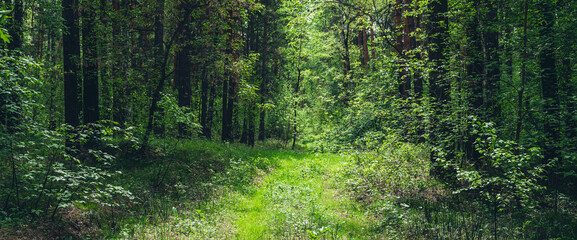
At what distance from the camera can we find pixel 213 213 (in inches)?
292

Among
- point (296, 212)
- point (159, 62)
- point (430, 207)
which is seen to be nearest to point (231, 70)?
point (159, 62)

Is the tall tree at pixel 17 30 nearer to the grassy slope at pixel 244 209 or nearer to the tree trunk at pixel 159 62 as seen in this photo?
the tree trunk at pixel 159 62

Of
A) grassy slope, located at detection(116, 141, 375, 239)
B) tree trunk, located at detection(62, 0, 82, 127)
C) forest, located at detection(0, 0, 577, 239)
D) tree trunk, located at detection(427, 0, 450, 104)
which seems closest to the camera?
forest, located at detection(0, 0, 577, 239)

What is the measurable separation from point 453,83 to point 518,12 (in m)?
2.32

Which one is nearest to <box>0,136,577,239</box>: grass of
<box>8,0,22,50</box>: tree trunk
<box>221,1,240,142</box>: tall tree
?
<box>221,1,240,142</box>: tall tree

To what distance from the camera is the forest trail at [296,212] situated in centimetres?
613

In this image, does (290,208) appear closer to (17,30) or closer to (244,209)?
(244,209)

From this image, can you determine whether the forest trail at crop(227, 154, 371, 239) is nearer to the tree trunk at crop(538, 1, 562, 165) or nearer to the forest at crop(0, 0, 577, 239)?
the forest at crop(0, 0, 577, 239)

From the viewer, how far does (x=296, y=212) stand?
7098mm

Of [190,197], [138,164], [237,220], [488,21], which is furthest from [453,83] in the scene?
[138,164]

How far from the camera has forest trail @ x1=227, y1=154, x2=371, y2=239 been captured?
241 inches

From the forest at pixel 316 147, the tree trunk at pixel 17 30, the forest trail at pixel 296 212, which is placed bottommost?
the forest trail at pixel 296 212

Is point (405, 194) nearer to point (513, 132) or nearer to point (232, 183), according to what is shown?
point (513, 132)

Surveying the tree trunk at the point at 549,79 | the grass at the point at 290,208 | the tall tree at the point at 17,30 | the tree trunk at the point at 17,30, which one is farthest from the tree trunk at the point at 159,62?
the tree trunk at the point at 549,79
